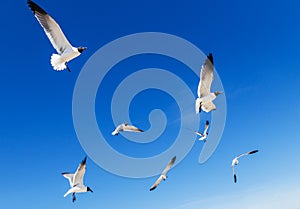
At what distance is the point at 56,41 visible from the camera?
21.4m

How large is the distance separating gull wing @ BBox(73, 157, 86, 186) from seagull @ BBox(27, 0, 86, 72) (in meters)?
6.15

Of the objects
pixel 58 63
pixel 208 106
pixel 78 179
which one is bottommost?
pixel 78 179

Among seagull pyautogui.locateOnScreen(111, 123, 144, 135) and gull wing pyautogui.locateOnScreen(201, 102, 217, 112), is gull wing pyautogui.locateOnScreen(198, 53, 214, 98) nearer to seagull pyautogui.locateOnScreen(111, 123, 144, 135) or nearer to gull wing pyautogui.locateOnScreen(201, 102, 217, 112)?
gull wing pyautogui.locateOnScreen(201, 102, 217, 112)

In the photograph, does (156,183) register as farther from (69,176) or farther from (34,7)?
(34,7)

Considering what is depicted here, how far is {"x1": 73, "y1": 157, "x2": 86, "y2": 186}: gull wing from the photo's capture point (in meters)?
25.3

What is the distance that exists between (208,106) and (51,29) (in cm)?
829

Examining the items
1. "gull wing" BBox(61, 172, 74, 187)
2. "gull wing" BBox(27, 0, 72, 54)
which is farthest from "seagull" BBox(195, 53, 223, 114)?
"gull wing" BBox(61, 172, 74, 187)

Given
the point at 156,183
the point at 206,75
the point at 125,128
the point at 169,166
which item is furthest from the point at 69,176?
the point at 206,75

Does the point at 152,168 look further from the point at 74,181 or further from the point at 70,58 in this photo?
the point at 70,58

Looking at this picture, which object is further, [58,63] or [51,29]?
[58,63]

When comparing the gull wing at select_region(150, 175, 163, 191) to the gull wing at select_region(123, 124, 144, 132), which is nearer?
the gull wing at select_region(150, 175, 163, 191)

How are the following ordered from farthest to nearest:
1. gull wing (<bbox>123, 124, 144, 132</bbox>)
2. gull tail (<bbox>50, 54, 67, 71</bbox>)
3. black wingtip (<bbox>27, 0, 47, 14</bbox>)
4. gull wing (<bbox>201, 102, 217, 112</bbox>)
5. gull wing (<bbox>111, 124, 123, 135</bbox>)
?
gull wing (<bbox>123, 124, 144, 132</bbox>) < gull wing (<bbox>111, 124, 123, 135</bbox>) < gull wing (<bbox>201, 102, 217, 112</bbox>) < gull tail (<bbox>50, 54, 67, 71</bbox>) < black wingtip (<bbox>27, 0, 47, 14</bbox>)

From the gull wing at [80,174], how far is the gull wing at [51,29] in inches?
263

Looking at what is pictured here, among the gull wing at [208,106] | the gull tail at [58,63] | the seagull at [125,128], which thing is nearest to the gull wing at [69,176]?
the seagull at [125,128]
